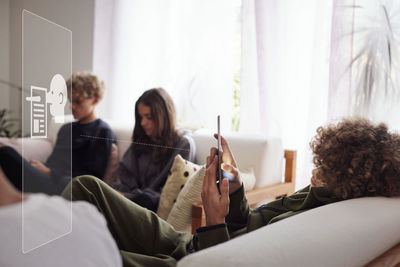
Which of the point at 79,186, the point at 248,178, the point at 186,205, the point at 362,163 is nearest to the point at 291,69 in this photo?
the point at 248,178

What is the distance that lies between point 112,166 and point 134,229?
16cm

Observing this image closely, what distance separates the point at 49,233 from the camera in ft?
1.83

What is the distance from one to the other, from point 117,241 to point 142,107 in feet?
0.88

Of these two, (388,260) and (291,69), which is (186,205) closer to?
(388,260)

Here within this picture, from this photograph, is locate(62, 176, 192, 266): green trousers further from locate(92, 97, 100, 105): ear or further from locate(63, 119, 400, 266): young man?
locate(92, 97, 100, 105): ear

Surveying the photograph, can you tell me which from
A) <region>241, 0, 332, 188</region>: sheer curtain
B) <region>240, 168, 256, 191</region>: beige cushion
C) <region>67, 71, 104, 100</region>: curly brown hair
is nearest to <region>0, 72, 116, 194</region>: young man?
<region>67, 71, 104, 100</region>: curly brown hair

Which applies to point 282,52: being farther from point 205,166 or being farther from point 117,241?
point 117,241

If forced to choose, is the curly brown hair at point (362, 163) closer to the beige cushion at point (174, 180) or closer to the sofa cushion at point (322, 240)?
the sofa cushion at point (322, 240)

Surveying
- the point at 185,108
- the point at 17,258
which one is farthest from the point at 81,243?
the point at 185,108

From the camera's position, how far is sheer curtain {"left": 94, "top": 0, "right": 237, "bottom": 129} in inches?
34.2

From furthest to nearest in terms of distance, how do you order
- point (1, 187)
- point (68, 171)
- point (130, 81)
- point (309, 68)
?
point (309, 68) < point (130, 81) < point (68, 171) < point (1, 187)

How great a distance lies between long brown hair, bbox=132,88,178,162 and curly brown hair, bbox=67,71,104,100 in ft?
0.32

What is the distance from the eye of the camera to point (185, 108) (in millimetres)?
1384

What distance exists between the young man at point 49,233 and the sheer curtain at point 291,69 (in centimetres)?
110
